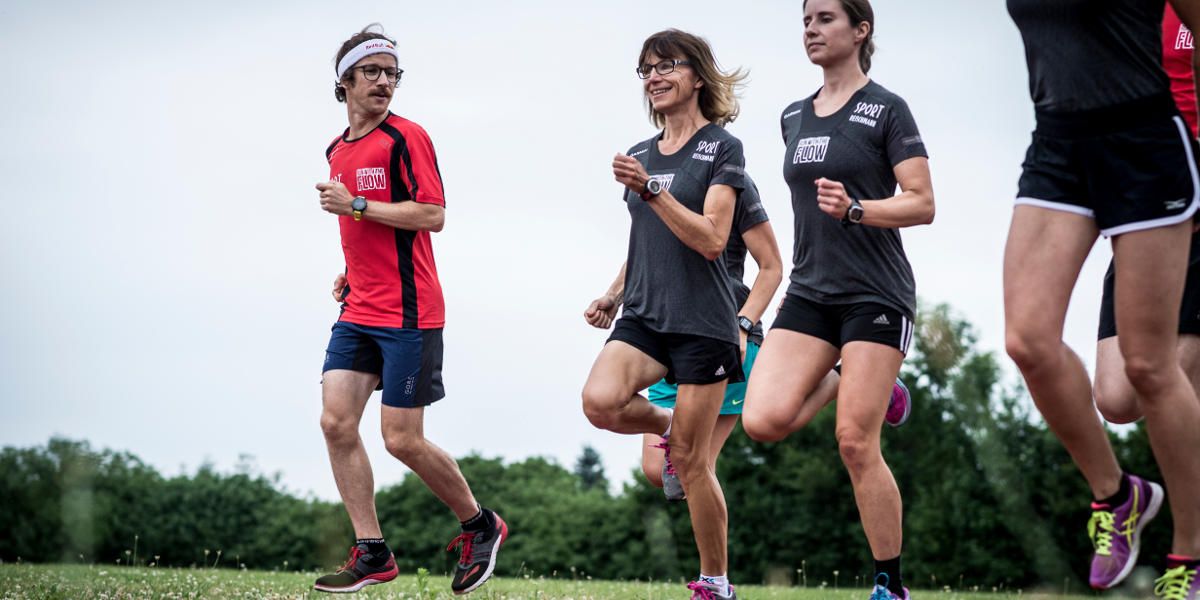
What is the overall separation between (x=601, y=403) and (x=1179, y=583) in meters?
3.34

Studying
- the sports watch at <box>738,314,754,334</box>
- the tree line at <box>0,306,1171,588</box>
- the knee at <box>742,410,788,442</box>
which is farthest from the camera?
the tree line at <box>0,306,1171,588</box>

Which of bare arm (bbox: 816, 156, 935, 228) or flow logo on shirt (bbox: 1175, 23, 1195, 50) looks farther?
flow logo on shirt (bbox: 1175, 23, 1195, 50)

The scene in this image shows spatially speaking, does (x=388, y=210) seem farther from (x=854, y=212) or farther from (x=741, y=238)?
(x=854, y=212)

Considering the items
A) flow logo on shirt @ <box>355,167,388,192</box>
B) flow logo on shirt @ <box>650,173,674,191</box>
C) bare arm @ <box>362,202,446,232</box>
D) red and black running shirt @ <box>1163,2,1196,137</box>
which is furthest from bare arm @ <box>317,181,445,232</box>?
red and black running shirt @ <box>1163,2,1196,137</box>

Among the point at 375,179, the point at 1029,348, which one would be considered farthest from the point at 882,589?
the point at 375,179

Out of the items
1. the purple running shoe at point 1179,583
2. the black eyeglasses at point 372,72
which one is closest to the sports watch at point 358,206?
the black eyeglasses at point 372,72

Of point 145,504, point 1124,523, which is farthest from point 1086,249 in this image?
point 145,504

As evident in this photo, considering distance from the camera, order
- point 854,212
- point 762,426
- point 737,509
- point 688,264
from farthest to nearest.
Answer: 1. point 737,509
2. point 688,264
3. point 762,426
4. point 854,212

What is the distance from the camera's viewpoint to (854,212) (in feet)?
20.1

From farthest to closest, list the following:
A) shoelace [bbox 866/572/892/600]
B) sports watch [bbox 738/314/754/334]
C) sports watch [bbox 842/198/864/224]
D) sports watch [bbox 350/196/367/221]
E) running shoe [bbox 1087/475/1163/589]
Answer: sports watch [bbox 738/314/754/334] → sports watch [bbox 350/196/367/221] → shoelace [bbox 866/572/892/600] → sports watch [bbox 842/198/864/224] → running shoe [bbox 1087/475/1163/589]

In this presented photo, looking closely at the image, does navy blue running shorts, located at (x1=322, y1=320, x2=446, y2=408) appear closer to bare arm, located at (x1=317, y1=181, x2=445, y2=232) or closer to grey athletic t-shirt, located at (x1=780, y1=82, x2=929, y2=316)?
bare arm, located at (x1=317, y1=181, x2=445, y2=232)

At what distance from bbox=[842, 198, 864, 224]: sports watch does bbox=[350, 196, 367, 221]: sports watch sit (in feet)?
10.2

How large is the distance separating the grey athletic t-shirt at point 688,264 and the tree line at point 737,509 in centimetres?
3990

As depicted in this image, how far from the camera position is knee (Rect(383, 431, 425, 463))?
7.95 meters
